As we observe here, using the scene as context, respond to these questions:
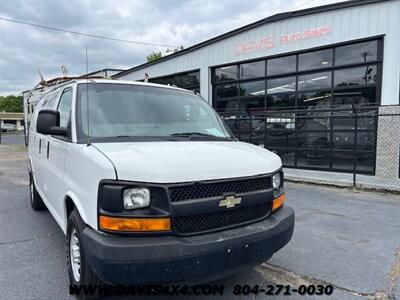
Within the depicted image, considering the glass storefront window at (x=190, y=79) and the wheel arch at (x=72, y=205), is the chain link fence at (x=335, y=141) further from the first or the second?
the wheel arch at (x=72, y=205)

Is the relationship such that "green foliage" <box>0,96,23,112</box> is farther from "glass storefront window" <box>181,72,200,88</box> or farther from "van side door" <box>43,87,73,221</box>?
"van side door" <box>43,87,73,221</box>

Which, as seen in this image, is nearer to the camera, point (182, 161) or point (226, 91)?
point (182, 161)

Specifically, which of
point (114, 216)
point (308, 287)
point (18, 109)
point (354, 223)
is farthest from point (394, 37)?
point (18, 109)

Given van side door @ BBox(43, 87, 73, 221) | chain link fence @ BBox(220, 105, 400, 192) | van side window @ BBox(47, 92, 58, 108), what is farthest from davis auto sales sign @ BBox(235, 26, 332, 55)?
van side door @ BBox(43, 87, 73, 221)

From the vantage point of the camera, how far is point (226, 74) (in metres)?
13.5

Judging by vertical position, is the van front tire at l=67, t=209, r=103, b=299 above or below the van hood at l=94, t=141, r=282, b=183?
below

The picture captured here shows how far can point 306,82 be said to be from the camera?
1095cm

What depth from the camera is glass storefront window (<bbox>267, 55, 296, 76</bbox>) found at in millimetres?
11281

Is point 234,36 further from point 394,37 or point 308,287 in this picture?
point 308,287

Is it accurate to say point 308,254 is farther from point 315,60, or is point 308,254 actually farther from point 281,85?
point 281,85

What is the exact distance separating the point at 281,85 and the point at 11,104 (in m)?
116

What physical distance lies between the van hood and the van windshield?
0.38 metres

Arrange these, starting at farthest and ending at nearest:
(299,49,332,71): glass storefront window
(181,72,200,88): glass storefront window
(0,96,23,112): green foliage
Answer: (0,96,23,112): green foliage, (181,72,200,88): glass storefront window, (299,49,332,71): glass storefront window

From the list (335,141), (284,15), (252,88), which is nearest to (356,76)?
(335,141)
